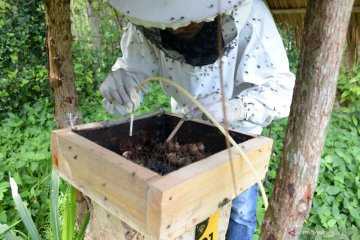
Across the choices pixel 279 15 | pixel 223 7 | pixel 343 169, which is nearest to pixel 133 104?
pixel 223 7

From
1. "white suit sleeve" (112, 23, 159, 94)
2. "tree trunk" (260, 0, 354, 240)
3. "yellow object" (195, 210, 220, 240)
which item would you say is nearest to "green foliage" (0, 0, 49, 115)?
"white suit sleeve" (112, 23, 159, 94)

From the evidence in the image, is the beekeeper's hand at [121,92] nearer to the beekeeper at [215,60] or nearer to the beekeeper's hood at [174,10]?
the beekeeper at [215,60]

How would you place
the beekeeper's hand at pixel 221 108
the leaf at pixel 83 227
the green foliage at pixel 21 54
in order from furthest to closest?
the green foliage at pixel 21 54, the leaf at pixel 83 227, the beekeeper's hand at pixel 221 108

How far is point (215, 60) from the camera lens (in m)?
1.17

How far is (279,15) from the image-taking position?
4.85ft

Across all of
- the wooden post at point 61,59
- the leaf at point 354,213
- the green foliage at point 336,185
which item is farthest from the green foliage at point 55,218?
the leaf at point 354,213

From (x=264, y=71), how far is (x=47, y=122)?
2200mm

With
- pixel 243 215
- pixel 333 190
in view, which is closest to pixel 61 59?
pixel 243 215

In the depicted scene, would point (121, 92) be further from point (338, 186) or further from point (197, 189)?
point (338, 186)

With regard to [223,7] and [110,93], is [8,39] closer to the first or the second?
[110,93]

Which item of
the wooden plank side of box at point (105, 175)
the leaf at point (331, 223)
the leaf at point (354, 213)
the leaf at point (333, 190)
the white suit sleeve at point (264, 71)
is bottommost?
the leaf at point (331, 223)

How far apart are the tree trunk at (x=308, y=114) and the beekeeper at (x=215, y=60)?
15.0 inches

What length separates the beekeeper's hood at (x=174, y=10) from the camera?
84 cm

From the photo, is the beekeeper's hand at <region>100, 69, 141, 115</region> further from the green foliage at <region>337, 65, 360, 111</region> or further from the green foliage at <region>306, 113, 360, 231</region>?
the green foliage at <region>337, 65, 360, 111</region>
